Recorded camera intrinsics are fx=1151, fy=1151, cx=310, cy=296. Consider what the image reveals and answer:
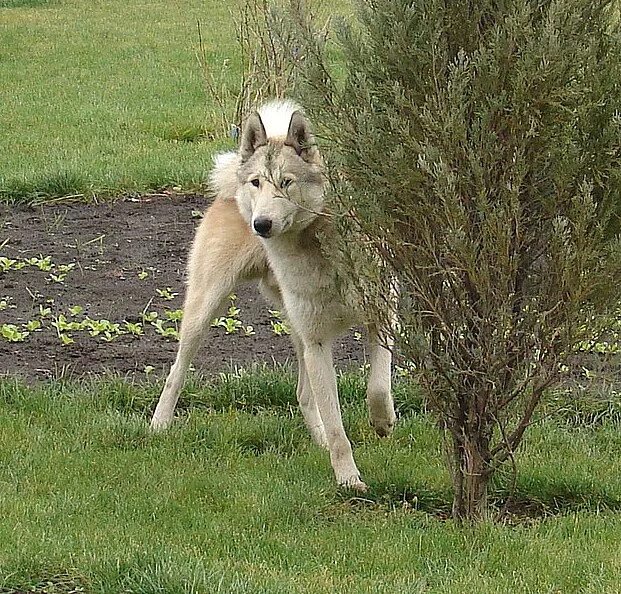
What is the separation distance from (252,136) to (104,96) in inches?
424

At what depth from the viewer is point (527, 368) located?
4012mm

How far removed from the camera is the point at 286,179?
4758 millimetres

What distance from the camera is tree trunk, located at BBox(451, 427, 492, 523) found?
164 inches

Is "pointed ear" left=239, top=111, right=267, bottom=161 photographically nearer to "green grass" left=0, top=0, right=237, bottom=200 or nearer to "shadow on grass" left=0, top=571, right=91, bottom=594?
"shadow on grass" left=0, top=571, right=91, bottom=594

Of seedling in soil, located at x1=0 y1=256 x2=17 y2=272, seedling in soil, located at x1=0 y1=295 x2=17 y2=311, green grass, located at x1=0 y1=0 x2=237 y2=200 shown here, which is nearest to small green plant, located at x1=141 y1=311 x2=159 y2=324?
seedling in soil, located at x1=0 y1=295 x2=17 y2=311

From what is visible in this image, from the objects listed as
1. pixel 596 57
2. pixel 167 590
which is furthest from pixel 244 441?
pixel 596 57

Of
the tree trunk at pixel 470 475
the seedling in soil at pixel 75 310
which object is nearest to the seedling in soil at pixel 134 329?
the seedling in soil at pixel 75 310

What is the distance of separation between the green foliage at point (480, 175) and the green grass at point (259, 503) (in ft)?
1.92

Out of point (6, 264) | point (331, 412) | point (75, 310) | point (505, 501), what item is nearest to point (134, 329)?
point (75, 310)

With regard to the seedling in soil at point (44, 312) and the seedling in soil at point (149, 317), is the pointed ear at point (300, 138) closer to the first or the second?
the seedling in soil at point (149, 317)

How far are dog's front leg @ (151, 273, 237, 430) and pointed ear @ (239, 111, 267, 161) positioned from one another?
3.08 ft

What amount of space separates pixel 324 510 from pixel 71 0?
24.6m

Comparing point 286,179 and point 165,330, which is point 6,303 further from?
point 286,179

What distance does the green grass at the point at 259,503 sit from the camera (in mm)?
3811
